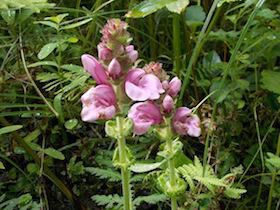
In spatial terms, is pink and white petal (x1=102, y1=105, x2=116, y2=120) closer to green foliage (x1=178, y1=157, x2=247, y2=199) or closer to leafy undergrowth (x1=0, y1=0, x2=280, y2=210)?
green foliage (x1=178, y1=157, x2=247, y2=199)

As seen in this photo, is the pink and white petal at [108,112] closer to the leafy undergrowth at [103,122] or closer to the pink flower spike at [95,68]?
the pink flower spike at [95,68]

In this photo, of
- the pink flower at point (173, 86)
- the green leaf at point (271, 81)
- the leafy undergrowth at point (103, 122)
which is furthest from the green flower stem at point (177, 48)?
the pink flower at point (173, 86)

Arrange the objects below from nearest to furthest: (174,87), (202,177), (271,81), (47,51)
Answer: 1. (174,87)
2. (202,177)
3. (47,51)
4. (271,81)

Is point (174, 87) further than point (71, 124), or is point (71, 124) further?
point (71, 124)

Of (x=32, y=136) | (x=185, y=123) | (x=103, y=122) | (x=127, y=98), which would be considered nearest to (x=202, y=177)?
(x=185, y=123)

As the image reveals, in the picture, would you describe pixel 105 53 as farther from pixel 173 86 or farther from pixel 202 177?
pixel 202 177

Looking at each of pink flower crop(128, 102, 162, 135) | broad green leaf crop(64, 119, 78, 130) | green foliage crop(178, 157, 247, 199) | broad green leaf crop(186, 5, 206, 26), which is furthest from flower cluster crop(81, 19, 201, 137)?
broad green leaf crop(186, 5, 206, 26)
